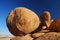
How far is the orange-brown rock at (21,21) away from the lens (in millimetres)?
10977

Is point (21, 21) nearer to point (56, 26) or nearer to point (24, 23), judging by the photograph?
point (24, 23)

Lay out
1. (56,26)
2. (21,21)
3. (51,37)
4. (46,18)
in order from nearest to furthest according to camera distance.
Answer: (51,37)
(56,26)
(21,21)
(46,18)

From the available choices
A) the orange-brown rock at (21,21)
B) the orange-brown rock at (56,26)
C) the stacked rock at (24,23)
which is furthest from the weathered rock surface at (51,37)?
the orange-brown rock at (21,21)

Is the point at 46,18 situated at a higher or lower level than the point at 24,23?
higher

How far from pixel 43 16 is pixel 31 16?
1.04 metres

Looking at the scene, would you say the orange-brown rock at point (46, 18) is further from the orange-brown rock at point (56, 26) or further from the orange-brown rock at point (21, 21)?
the orange-brown rock at point (56, 26)

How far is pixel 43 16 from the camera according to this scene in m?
11.7

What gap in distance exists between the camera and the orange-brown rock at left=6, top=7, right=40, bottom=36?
10977 mm

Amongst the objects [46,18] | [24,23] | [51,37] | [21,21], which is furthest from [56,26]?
[21,21]

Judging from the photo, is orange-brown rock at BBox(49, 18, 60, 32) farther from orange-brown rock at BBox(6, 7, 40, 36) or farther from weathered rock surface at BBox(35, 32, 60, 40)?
orange-brown rock at BBox(6, 7, 40, 36)

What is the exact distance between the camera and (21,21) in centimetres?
1099

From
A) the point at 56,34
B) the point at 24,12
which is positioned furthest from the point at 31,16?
the point at 56,34

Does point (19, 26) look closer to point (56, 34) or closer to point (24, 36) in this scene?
point (24, 36)

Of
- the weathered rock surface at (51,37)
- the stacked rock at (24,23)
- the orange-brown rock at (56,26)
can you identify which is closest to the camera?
the weathered rock surface at (51,37)
